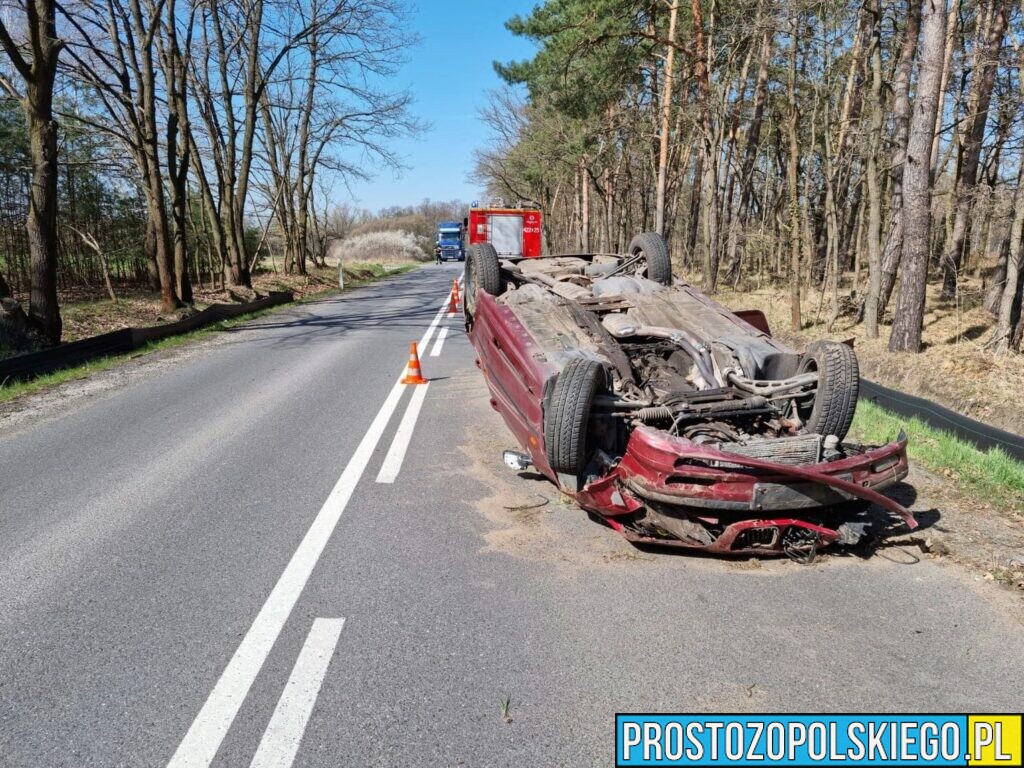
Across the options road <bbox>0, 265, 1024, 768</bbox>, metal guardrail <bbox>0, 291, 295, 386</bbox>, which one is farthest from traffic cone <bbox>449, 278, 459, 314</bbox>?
road <bbox>0, 265, 1024, 768</bbox>

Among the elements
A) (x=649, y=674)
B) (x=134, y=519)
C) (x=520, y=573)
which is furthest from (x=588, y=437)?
(x=134, y=519)

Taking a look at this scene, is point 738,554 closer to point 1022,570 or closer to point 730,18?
point 1022,570

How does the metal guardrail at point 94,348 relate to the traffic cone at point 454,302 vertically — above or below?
below

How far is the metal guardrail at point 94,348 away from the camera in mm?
9172

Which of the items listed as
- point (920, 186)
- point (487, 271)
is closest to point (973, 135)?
point (920, 186)

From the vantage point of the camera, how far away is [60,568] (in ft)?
12.6

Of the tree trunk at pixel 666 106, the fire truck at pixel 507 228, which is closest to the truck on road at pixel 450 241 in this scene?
the fire truck at pixel 507 228

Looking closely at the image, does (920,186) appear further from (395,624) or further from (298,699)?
(298,699)

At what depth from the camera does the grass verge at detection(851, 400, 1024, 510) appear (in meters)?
5.11

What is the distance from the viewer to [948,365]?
9.45 meters

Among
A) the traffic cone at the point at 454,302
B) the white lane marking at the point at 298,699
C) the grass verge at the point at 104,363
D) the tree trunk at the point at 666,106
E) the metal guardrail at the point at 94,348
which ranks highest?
the tree trunk at the point at 666,106

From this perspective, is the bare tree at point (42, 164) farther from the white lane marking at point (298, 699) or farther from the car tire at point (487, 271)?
the white lane marking at point (298, 699)

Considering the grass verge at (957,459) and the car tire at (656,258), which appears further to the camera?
the car tire at (656,258)

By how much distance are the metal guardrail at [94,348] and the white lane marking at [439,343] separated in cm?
532
